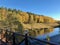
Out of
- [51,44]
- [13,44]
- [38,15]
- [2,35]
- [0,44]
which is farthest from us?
[38,15]

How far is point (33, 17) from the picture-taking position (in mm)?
77188

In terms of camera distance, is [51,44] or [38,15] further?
[38,15]

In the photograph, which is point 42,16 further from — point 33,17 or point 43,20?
point 33,17

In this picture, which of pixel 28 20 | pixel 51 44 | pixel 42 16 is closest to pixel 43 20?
pixel 42 16

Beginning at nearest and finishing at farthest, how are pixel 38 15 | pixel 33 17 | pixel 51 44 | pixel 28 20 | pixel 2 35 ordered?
pixel 51 44 < pixel 2 35 < pixel 28 20 < pixel 33 17 < pixel 38 15

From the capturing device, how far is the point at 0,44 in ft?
23.2

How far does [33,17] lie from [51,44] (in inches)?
2911

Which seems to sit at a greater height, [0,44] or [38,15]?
[38,15]

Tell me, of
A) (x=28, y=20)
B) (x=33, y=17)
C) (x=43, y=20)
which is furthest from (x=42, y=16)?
(x=28, y=20)

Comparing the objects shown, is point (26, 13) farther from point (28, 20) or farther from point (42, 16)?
point (42, 16)

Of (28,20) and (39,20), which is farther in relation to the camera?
(39,20)

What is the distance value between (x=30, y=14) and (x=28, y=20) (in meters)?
6.23

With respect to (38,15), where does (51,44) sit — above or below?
below

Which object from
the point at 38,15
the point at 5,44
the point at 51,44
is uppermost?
the point at 38,15
